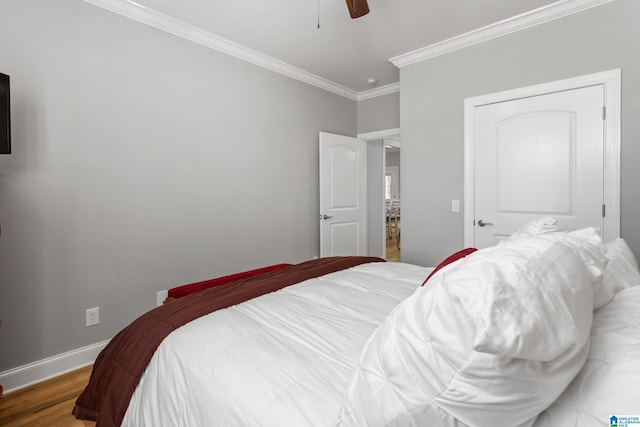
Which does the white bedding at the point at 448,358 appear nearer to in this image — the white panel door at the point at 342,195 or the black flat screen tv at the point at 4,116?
the black flat screen tv at the point at 4,116

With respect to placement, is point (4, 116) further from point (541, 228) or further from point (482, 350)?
point (541, 228)

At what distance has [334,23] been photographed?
9.07 feet

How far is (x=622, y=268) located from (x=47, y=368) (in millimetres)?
3206

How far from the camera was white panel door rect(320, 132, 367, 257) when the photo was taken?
4.09 m

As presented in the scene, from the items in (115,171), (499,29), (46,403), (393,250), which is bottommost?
(46,403)

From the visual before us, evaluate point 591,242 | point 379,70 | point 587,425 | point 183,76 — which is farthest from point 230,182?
point 587,425

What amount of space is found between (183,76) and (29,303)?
2.07 m

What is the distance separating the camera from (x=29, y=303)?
2082 millimetres

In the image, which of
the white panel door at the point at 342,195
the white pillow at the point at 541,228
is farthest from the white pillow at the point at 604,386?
the white panel door at the point at 342,195

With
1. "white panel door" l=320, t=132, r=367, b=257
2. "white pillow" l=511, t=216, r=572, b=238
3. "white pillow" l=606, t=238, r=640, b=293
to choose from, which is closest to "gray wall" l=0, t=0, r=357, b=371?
"white panel door" l=320, t=132, r=367, b=257

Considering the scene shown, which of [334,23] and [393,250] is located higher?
[334,23]

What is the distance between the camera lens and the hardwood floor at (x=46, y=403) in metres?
1.72

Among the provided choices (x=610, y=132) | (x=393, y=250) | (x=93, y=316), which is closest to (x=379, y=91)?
(x=610, y=132)

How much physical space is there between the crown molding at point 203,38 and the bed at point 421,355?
7.84 ft
